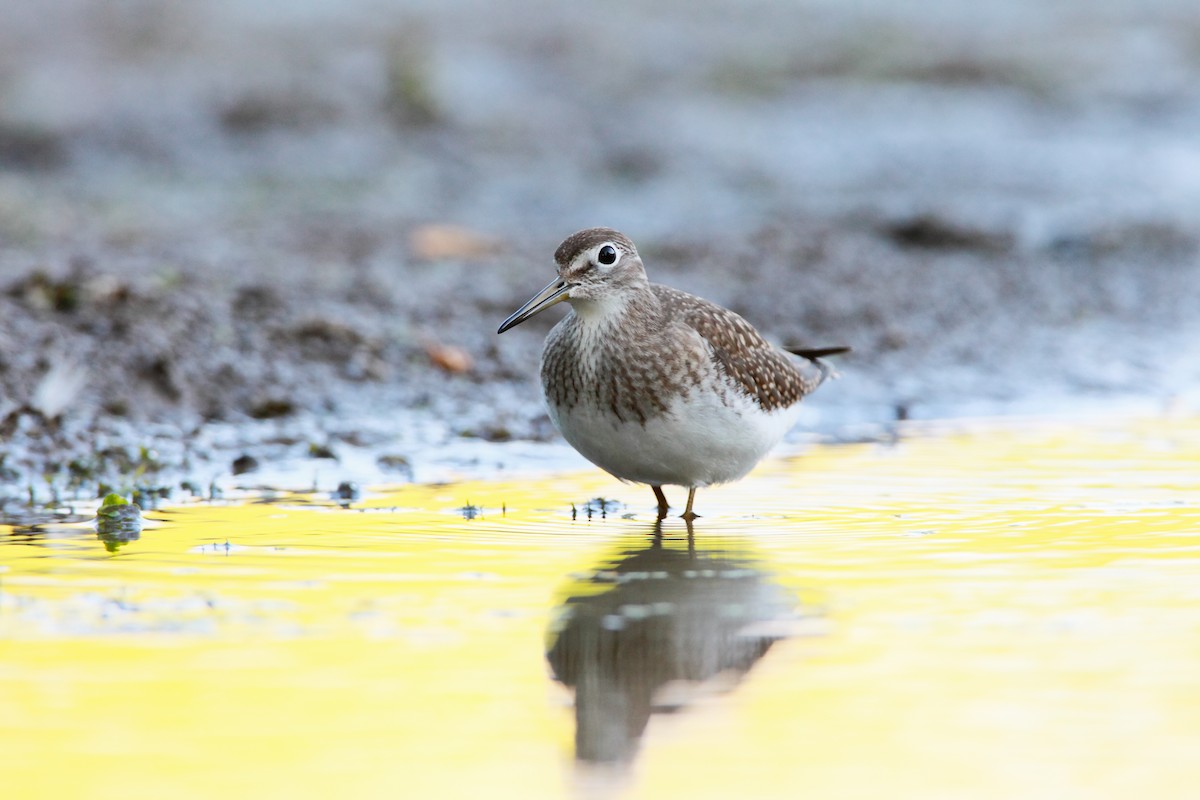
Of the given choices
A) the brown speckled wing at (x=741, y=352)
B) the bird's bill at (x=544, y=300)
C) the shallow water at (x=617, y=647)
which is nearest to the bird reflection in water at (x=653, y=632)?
the shallow water at (x=617, y=647)

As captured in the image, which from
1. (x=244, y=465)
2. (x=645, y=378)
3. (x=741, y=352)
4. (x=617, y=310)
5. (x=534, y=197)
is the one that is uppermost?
(x=534, y=197)

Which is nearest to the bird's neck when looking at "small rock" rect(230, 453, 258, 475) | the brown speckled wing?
the brown speckled wing

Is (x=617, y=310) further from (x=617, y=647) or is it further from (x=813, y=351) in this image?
(x=617, y=647)

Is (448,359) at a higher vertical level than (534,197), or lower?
lower

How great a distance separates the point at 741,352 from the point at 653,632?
2.30m

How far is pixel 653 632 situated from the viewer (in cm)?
502

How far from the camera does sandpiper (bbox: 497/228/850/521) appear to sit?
6551mm

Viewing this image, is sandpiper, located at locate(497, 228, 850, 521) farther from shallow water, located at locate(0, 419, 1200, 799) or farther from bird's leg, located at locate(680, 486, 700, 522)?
shallow water, located at locate(0, 419, 1200, 799)

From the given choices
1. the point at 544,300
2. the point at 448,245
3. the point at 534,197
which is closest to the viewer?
the point at 544,300

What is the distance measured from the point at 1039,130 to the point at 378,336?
10884mm

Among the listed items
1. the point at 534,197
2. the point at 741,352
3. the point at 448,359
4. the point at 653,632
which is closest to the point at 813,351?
the point at 741,352

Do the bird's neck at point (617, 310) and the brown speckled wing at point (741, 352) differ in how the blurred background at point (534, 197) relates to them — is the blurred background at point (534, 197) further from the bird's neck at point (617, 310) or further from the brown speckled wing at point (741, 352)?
the bird's neck at point (617, 310)

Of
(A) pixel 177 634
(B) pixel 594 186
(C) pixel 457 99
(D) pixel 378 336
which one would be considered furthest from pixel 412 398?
(C) pixel 457 99

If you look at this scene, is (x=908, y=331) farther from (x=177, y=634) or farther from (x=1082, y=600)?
(x=177, y=634)
